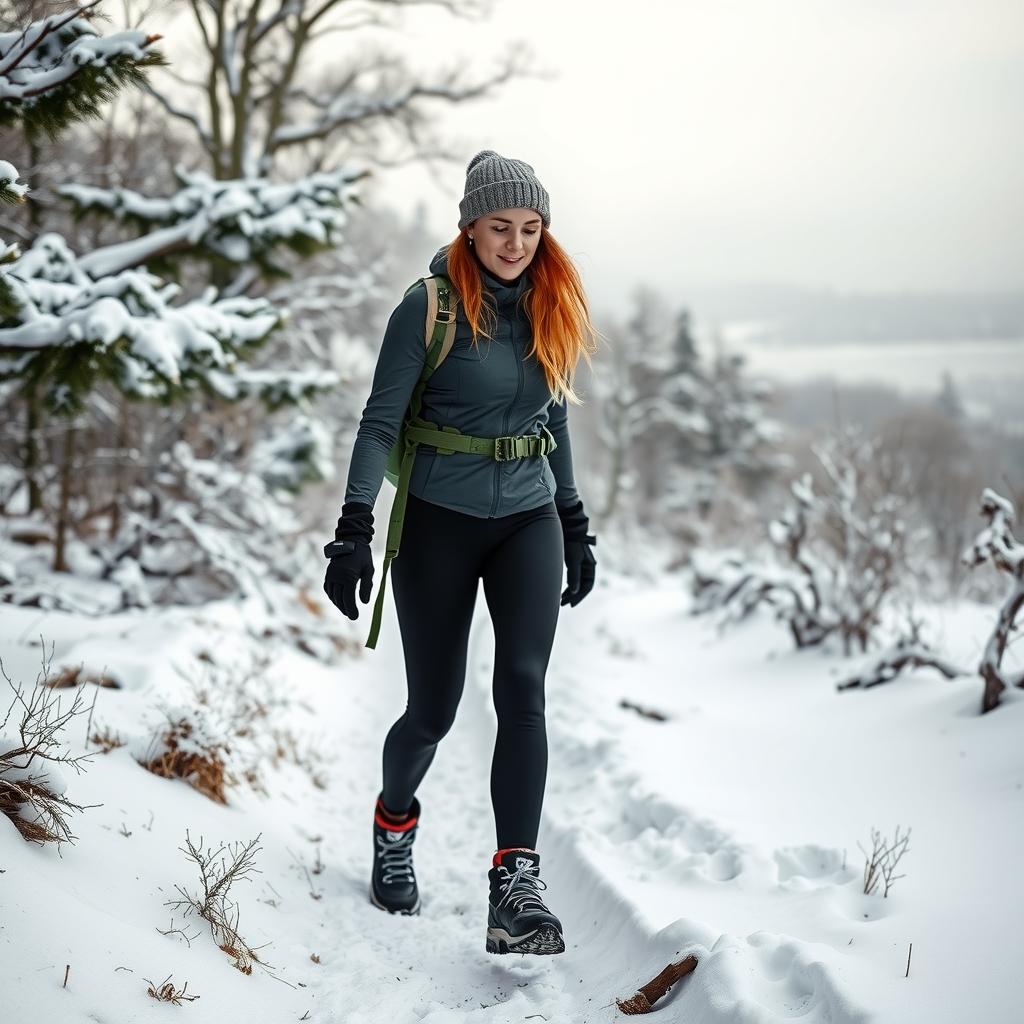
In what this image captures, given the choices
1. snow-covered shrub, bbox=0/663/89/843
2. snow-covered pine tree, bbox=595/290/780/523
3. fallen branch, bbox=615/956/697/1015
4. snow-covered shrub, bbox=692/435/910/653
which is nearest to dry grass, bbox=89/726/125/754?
snow-covered shrub, bbox=0/663/89/843

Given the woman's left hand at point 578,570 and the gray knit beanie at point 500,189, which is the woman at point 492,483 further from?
the woman's left hand at point 578,570

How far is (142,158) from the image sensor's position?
816 cm

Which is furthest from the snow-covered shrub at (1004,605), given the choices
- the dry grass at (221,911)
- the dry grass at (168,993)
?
the dry grass at (168,993)

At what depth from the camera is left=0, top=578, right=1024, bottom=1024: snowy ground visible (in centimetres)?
200

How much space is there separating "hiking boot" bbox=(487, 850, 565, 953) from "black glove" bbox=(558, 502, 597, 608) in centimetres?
93

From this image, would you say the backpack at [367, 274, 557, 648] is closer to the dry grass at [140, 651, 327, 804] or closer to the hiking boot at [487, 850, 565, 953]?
the hiking boot at [487, 850, 565, 953]

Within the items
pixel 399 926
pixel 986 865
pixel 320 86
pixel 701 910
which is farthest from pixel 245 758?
pixel 320 86

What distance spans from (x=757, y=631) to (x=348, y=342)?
13768 millimetres

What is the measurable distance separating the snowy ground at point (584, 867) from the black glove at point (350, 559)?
0.91m

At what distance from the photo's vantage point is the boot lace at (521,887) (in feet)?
7.70

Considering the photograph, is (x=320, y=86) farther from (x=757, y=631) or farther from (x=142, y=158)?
(x=757, y=631)

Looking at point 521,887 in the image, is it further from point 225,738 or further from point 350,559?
point 225,738

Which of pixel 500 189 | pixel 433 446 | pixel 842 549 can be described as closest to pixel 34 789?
pixel 433 446

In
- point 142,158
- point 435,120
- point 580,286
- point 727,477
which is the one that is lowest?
point 727,477
